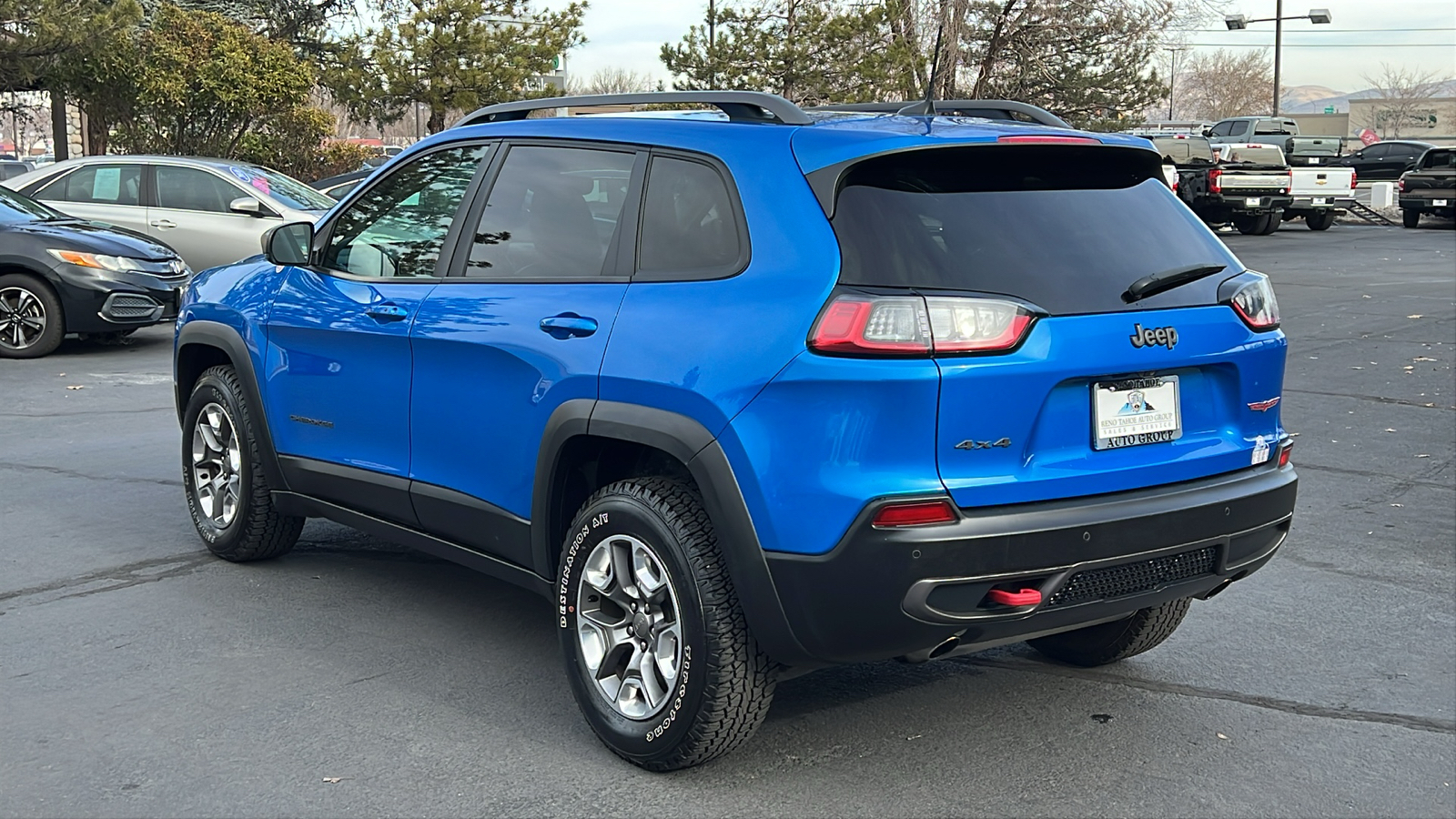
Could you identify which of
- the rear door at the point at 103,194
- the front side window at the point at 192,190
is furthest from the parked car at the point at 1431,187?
the rear door at the point at 103,194

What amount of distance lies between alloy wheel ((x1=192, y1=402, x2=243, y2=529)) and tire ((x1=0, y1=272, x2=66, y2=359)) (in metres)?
7.15

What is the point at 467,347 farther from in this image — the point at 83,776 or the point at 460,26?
the point at 460,26

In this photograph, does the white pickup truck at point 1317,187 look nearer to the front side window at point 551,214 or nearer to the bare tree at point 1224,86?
the front side window at point 551,214

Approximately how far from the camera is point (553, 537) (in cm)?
419

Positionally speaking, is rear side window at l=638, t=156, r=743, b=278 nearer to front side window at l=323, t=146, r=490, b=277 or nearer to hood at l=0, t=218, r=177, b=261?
front side window at l=323, t=146, r=490, b=277

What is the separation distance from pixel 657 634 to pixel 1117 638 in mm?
1629

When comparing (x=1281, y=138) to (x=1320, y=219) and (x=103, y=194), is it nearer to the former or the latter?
(x=1320, y=219)

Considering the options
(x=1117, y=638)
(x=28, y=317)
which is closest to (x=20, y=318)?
(x=28, y=317)

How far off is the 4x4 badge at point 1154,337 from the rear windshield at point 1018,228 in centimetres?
7

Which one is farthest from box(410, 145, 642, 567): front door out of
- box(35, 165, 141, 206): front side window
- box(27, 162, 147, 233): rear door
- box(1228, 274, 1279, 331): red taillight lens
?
box(35, 165, 141, 206): front side window

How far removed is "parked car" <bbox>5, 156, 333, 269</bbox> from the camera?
15062 mm

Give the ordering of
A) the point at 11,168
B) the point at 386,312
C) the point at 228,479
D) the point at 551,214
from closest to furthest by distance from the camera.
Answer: the point at 551,214 → the point at 386,312 → the point at 228,479 → the point at 11,168

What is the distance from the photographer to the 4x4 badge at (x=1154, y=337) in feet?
11.9

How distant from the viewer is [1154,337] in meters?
3.68
